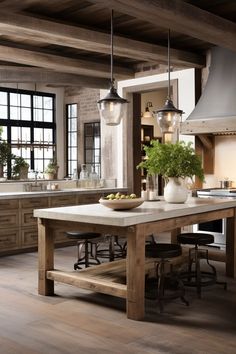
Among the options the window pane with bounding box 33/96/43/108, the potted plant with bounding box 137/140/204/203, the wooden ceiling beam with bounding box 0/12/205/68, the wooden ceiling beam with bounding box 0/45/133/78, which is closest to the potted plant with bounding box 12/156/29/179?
the wooden ceiling beam with bounding box 0/45/133/78

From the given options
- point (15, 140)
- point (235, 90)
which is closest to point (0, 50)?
point (235, 90)

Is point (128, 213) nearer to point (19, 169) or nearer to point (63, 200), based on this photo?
point (63, 200)

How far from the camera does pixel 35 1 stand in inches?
185

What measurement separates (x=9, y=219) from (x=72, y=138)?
6.24 m

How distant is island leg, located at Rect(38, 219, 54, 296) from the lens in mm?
4516

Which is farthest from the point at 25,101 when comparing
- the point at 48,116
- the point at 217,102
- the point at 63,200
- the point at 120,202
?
the point at 120,202

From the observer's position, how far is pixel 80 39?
5590 millimetres

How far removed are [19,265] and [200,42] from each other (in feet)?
13.0

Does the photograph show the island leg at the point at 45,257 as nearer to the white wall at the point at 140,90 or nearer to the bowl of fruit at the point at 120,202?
the bowl of fruit at the point at 120,202

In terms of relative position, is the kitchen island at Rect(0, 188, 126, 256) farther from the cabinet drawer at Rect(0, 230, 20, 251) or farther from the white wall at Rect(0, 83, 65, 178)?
the white wall at Rect(0, 83, 65, 178)

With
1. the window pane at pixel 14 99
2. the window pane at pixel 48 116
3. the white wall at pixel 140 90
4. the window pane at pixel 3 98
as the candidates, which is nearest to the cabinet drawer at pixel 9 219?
the white wall at pixel 140 90

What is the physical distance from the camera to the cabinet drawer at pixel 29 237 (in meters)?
6.76

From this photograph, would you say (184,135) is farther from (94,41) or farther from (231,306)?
(231,306)

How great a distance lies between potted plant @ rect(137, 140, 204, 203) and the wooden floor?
1.00 m
